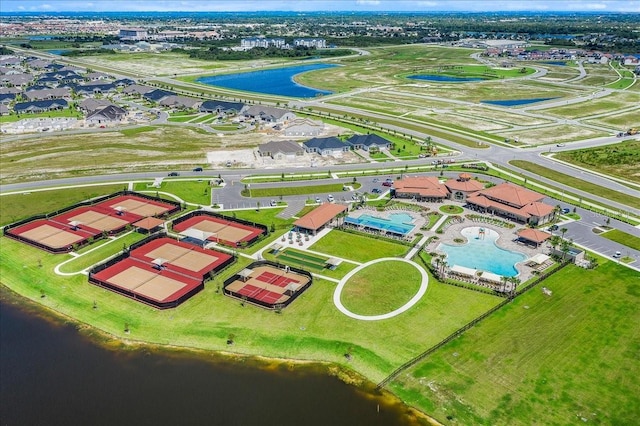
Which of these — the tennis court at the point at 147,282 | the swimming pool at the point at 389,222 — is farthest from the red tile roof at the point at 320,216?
the tennis court at the point at 147,282

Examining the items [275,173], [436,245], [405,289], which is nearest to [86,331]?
[405,289]

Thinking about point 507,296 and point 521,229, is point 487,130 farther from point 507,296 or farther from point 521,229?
point 507,296

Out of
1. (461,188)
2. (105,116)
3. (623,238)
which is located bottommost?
(623,238)

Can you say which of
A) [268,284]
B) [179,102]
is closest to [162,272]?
[268,284]

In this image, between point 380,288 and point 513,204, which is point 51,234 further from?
point 513,204

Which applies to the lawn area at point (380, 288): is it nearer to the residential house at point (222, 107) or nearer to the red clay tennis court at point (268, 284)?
the red clay tennis court at point (268, 284)
